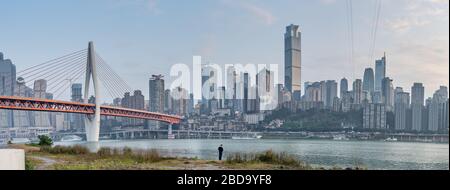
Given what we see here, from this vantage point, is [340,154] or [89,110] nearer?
[340,154]

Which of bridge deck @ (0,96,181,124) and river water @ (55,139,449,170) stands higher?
bridge deck @ (0,96,181,124)

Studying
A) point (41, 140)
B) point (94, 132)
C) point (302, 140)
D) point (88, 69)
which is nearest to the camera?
point (41, 140)

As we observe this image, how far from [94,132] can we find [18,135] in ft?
59.6

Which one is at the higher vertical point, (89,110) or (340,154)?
(89,110)

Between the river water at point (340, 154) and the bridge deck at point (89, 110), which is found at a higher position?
the bridge deck at point (89, 110)

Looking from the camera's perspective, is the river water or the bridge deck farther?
the bridge deck

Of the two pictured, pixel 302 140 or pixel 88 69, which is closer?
pixel 88 69

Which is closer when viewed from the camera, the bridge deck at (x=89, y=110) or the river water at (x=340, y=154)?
the river water at (x=340, y=154)
